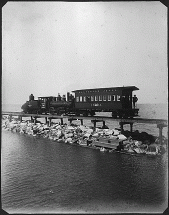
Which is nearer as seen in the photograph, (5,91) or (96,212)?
(96,212)

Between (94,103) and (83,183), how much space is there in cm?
927

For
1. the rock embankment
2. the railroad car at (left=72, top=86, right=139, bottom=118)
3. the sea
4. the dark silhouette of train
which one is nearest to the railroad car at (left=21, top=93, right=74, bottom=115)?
the dark silhouette of train

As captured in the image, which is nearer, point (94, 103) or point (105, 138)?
point (105, 138)

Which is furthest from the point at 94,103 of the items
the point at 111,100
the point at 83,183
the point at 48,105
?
the point at 83,183

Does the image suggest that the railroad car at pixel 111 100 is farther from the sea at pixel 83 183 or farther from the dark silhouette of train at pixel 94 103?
the sea at pixel 83 183

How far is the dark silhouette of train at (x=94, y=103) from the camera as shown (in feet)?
50.8

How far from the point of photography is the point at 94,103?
17.4 meters

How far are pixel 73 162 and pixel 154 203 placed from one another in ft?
16.7

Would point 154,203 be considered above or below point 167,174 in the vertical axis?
below

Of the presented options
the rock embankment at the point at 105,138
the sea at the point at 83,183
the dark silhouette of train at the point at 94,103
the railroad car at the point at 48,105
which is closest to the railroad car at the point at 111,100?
the dark silhouette of train at the point at 94,103

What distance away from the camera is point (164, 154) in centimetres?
1228

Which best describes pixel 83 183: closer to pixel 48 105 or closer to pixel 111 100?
pixel 111 100

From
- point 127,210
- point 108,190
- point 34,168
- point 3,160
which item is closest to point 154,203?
point 127,210

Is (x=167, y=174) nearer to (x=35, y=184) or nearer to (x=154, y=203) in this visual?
(x=154, y=203)
